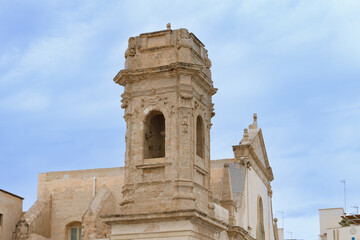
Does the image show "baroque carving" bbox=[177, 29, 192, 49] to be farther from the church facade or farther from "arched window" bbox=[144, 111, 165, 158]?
"arched window" bbox=[144, 111, 165, 158]

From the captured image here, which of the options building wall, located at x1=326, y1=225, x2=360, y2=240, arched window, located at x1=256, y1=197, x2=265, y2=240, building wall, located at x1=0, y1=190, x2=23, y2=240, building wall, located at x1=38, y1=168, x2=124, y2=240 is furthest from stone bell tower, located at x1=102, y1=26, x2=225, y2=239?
building wall, located at x1=326, y1=225, x2=360, y2=240

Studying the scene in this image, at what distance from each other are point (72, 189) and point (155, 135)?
9548 mm

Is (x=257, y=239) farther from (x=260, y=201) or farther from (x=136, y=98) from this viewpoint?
(x=136, y=98)

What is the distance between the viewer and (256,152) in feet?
95.9

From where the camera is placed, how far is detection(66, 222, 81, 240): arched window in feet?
86.3

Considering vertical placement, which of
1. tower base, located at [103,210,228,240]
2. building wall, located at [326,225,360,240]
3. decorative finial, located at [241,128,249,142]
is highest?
decorative finial, located at [241,128,249,142]

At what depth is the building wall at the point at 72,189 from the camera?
26234mm

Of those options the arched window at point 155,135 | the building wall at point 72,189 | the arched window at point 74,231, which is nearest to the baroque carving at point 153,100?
the arched window at point 155,135

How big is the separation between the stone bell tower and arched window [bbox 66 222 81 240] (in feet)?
31.0

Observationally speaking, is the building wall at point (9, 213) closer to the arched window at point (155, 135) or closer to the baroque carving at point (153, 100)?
the arched window at point (155, 135)

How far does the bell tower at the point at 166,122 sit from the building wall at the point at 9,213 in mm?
9560

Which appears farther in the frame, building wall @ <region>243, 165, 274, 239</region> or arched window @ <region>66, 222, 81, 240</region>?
building wall @ <region>243, 165, 274, 239</region>

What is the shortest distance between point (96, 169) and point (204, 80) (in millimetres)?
10664

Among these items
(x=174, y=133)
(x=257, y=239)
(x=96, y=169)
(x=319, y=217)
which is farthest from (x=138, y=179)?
(x=319, y=217)
